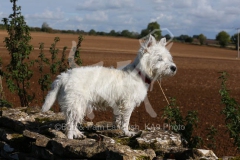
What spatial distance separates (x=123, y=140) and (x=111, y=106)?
690 mm

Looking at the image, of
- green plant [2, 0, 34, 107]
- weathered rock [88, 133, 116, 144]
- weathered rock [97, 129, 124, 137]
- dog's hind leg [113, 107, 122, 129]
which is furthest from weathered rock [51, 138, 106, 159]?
green plant [2, 0, 34, 107]

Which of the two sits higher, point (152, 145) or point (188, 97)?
point (152, 145)

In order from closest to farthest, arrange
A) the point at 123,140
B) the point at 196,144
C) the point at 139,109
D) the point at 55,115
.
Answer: the point at 123,140, the point at 196,144, the point at 55,115, the point at 139,109

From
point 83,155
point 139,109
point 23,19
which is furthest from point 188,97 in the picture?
point 83,155

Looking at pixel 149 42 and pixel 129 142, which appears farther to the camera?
pixel 149 42

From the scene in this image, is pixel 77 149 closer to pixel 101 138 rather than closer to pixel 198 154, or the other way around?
pixel 101 138

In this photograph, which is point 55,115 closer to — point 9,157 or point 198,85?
point 9,157

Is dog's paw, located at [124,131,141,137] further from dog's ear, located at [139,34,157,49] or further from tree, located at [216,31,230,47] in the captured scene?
tree, located at [216,31,230,47]

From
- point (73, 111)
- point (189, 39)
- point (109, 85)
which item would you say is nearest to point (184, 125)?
point (109, 85)

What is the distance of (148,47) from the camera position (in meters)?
6.64

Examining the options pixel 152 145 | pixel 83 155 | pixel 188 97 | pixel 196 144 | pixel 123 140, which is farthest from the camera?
pixel 188 97

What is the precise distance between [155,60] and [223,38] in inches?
4432

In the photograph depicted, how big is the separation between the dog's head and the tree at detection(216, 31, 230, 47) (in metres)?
107

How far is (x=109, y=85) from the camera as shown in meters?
6.57
